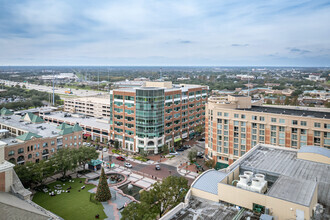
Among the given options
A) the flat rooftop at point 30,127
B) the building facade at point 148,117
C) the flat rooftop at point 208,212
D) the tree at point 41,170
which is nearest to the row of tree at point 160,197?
the flat rooftop at point 208,212

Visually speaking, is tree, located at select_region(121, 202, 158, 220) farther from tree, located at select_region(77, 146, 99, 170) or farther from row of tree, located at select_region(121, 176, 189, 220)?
tree, located at select_region(77, 146, 99, 170)

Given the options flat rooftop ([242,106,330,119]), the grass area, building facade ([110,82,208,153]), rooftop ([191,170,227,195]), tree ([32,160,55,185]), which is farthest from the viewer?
building facade ([110,82,208,153])

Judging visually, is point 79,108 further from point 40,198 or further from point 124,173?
point 40,198

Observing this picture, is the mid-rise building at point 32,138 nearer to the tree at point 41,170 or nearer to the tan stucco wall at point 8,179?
the tree at point 41,170

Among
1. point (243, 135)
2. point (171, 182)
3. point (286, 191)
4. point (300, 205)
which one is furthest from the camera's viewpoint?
point (243, 135)

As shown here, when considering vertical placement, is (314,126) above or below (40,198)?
above

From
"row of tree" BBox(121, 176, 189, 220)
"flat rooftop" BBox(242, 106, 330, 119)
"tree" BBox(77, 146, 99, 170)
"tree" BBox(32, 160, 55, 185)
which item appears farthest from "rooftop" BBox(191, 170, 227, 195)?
"flat rooftop" BBox(242, 106, 330, 119)

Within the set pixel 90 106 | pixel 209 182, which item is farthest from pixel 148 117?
pixel 90 106

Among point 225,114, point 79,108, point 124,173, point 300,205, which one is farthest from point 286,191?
point 79,108
